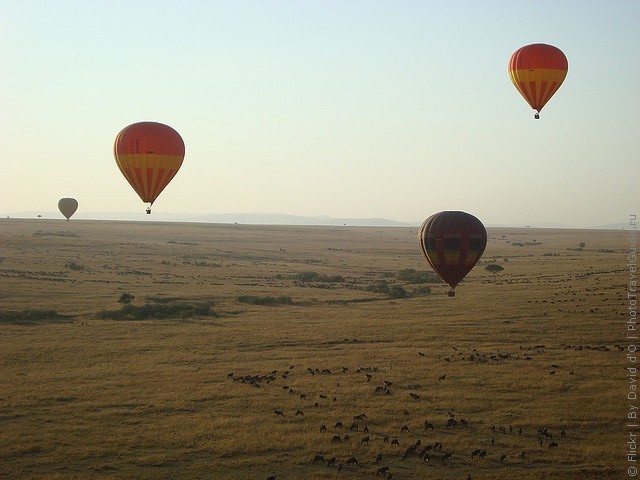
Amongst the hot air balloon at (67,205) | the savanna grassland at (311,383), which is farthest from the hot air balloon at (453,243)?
the hot air balloon at (67,205)

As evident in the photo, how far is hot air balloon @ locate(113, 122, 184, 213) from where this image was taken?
4250 cm

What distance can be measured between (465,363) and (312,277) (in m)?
44.3

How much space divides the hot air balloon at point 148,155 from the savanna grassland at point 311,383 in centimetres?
818

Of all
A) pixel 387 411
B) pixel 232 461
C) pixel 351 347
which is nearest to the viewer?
pixel 232 461

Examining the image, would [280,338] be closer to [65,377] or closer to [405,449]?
[65,377]

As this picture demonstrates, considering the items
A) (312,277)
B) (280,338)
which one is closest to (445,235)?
(280,338)

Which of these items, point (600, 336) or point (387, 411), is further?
point (600, 336)

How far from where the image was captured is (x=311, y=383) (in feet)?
99.6

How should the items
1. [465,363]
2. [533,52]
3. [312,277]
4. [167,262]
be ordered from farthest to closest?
[167,262], [312,277], [533,52], [465,363]

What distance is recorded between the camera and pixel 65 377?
3116 centimetres

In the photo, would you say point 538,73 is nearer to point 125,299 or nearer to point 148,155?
point 148,155

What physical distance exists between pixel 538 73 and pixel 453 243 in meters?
13.5

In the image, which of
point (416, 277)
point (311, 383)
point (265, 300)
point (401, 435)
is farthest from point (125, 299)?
point (401, 435)

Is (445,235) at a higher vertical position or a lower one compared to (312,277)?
higher
